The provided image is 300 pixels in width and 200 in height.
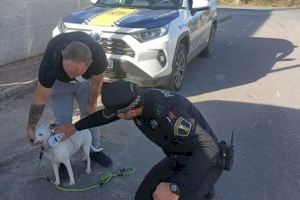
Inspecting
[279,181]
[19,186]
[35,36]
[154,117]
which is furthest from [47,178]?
[35,36]

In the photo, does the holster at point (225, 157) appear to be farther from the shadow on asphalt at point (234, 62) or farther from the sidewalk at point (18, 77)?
the sidewalk at point (18, 77)

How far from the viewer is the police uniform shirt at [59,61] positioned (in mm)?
3852

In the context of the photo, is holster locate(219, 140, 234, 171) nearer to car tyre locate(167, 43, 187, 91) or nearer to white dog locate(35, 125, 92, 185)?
white dog locate(35, 125, 92, 185)

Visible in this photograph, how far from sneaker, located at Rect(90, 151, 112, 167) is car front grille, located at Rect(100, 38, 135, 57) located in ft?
7.28

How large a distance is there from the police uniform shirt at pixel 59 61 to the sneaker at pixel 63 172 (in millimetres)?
871

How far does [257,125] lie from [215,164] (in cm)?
309

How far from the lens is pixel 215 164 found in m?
3.13

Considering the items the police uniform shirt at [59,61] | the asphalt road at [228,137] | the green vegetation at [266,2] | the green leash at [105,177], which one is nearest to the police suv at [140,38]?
the asphalt road at [228,137]

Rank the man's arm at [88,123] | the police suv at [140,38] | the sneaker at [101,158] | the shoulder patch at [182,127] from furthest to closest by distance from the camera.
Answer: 1. the police suv at [140,38]
2. the sneaker at [101,158]
3. the man's arm at [88,123]
4. the shoulder patch at [182,127]

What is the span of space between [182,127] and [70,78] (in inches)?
56.4

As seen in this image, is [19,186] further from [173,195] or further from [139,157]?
[173,195]

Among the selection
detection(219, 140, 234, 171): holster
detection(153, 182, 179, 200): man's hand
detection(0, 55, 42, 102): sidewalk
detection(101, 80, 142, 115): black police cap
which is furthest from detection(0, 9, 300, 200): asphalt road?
detection(101, 80, 142, 115): black police cap

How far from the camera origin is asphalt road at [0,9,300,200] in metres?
4.27

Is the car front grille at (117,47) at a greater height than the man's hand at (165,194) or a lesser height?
lesser
